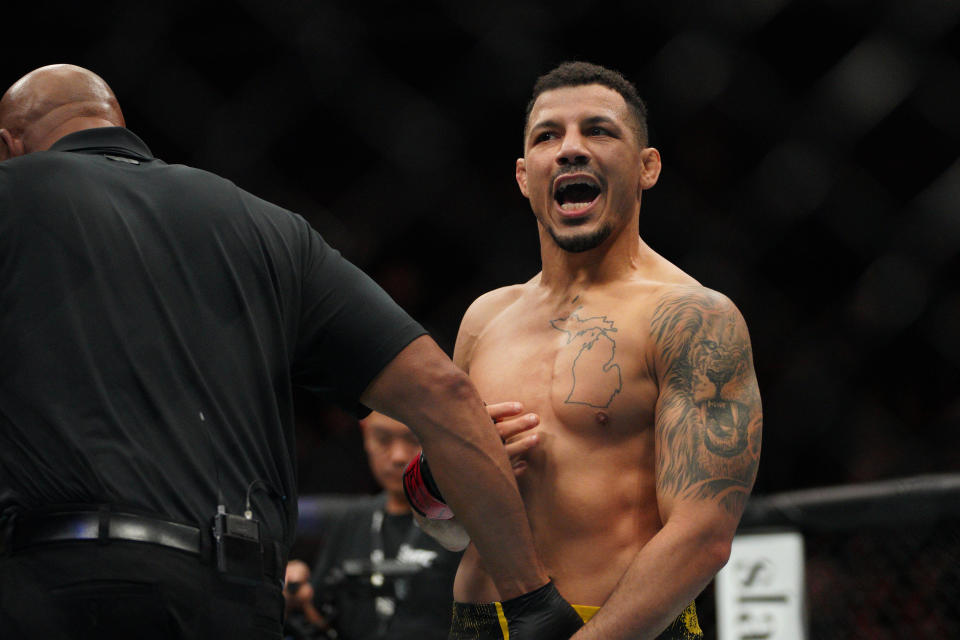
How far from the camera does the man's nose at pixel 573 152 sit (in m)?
1.86

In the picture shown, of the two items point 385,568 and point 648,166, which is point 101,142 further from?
point 385,568

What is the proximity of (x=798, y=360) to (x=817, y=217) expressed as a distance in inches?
24.8

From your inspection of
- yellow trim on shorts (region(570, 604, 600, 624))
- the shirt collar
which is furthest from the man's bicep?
the shirt collar

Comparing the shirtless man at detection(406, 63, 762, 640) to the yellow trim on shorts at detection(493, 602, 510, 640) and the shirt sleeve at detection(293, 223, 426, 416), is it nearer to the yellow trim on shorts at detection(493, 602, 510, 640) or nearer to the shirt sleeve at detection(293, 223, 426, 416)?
the yellow trim on shorts at detection(493, 602, 510, 640)

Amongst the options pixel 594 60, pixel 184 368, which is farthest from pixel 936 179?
pixel 184 368

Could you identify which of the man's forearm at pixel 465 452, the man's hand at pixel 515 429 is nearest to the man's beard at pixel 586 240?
the man's hand at pixel 515 429

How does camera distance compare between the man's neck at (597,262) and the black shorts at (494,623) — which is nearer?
the black shorts at (494,623)

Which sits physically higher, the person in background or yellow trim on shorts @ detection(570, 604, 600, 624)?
yellow trim on shorts @ detection(570, 604, 600, 624)

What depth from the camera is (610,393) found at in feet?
5.65

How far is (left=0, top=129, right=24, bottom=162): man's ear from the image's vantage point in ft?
5.16

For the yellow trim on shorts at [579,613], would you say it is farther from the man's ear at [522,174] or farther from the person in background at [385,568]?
the person in background at [385,568]

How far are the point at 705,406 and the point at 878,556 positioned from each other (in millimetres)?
1511

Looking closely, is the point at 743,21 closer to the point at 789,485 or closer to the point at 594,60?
the point at 594,60

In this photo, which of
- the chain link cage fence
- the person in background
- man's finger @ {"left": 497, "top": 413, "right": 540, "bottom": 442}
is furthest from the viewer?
the person in background
